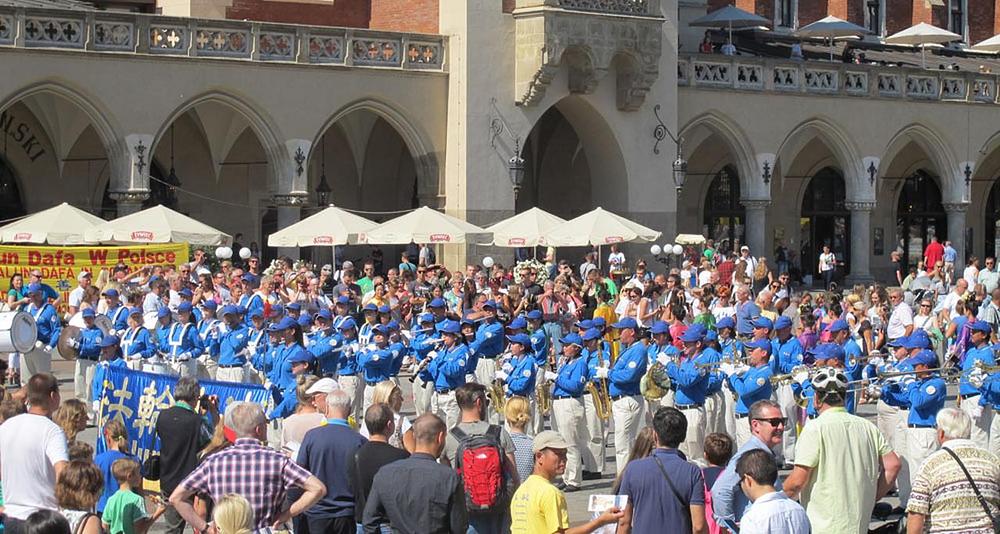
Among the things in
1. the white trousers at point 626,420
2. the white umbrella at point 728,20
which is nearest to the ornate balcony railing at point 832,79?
the white umbrella at point 728,20

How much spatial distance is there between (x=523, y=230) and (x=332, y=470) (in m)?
18.8

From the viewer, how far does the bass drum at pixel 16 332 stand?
737 inches

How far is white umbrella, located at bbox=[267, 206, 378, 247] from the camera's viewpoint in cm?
2806

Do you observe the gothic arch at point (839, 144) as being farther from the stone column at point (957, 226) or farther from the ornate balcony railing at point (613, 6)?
the ornate balcony railing at point (613, 6)

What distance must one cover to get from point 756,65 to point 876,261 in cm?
921

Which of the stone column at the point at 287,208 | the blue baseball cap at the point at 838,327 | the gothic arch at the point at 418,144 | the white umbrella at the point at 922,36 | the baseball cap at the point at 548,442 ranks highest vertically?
the white umbrella at the point at 922,36

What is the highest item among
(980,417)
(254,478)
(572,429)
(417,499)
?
(254,478)

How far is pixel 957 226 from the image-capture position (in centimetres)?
4334

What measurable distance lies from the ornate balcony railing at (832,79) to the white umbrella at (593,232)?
9.40m

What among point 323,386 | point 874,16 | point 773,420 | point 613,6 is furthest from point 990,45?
point 773,420

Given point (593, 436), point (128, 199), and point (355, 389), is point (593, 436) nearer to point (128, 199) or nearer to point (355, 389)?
point (355, 389)

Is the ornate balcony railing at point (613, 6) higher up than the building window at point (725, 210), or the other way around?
the ornate balcony railing at point (613, 6)

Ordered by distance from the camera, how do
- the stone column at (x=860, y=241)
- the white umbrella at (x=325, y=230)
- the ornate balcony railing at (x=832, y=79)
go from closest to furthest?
the white umbrella at (x=325, y=230)
the ornate balcony railing at (x=832, y=79)
the stone column at (x=860, y=241)

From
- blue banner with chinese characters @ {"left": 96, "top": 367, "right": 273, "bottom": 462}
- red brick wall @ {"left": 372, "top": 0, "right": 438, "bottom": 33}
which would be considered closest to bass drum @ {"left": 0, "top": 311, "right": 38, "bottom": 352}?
blue banner with chinese characters @ {"left": 96, "top": 367, "right": 273, "bottom": 462}
